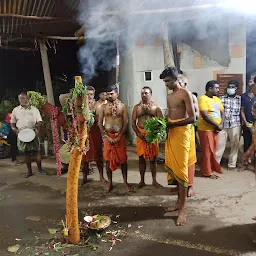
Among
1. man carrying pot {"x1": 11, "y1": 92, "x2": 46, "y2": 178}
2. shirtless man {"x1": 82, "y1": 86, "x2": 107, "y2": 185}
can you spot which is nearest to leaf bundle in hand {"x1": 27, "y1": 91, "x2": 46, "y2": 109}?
man carrying pot {"x1": 11, "y1": 92, "x2": 46, "y2": 178}

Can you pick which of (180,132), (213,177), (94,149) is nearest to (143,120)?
(94,149)

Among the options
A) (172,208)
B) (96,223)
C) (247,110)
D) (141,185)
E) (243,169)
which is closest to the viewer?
(96,223)

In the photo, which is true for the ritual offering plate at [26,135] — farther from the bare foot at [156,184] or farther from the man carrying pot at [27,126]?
the bare foot at [156,184]

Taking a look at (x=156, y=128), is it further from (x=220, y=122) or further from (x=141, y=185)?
(x=220, y=122)

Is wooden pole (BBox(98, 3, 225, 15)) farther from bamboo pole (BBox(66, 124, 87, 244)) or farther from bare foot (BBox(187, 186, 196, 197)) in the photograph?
bare foot (BBox(187, 186, 196, 197))

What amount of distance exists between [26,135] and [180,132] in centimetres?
399

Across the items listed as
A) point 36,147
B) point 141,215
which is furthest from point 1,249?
point 36,147

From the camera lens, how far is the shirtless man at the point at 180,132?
13.7ft

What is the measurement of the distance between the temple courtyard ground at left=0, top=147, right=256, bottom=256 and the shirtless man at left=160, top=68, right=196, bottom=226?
0.43 metres

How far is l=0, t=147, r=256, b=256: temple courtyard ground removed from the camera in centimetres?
366

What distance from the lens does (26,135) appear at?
21.9 ft

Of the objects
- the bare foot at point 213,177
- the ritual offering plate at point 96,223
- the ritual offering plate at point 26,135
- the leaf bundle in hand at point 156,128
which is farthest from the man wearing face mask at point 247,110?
the ritual offering plate at point 26,135

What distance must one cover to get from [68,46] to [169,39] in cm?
604

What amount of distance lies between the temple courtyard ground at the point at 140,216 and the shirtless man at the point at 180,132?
43 cm
